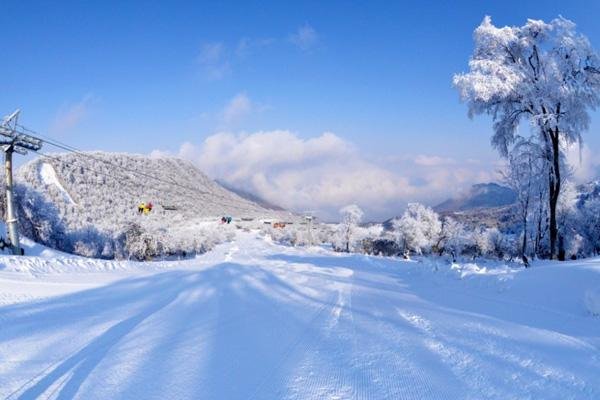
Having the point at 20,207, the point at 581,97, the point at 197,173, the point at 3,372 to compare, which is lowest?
the point at 3,372

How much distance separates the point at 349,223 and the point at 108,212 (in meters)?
58.0

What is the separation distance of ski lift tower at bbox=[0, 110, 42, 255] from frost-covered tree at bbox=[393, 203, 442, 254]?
55.7 metres

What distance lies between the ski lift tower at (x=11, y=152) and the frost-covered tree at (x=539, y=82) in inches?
727

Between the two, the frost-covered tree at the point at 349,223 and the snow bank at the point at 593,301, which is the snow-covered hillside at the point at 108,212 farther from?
the snow bank at the point at 593,301

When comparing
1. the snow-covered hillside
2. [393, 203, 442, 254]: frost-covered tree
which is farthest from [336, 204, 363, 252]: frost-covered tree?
the snow-covered hillside

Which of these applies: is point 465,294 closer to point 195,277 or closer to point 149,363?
point 149,363

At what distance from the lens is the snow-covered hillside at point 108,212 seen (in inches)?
1924

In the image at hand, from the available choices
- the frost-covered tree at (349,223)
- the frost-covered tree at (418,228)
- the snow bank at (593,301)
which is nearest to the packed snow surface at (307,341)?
the snow bank at (593,301)

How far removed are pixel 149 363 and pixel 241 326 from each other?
1.90m

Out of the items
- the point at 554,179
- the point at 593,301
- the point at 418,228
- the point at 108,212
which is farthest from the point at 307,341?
the point at 108,212

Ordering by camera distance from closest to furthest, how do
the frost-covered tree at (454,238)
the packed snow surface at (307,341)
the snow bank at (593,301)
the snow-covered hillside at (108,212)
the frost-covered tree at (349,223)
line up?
the packed snow surface at (307,341) → the snow bank at (593,301) → the snow-covered hillside at (108,212) → the frost-covered tree at (454,238) → the frost-covered tree at (349,223)

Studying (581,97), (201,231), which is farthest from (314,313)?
(201,231)

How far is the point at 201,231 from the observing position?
91.2 m

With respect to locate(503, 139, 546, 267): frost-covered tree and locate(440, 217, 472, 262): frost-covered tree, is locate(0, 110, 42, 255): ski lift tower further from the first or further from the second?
locate(440, 217, 472, 262): frost-covered tree
